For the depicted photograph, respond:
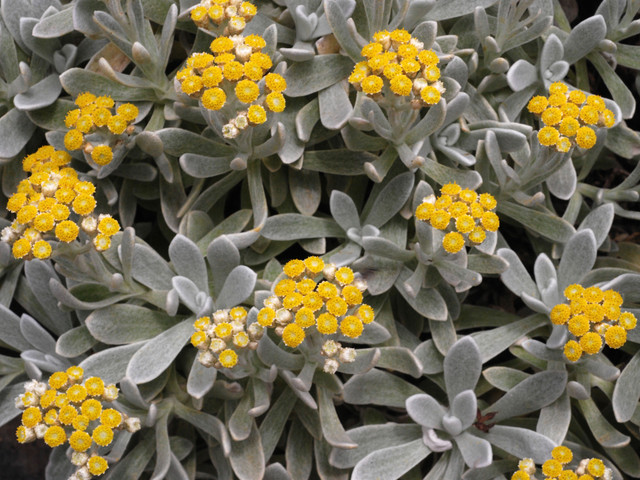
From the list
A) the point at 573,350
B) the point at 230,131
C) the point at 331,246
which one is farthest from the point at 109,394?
the point at 573,350

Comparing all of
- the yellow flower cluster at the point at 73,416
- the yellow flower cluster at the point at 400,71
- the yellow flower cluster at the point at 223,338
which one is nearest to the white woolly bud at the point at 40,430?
the yellow flower cluster at the point at 73,416

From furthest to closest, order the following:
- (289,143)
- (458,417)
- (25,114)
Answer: (25,114)
(289,143)
(458,417)

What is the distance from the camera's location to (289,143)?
181 cm

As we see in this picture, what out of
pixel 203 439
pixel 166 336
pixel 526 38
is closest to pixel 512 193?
pixel 526 38

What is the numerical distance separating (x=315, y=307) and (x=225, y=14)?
2.43 ft

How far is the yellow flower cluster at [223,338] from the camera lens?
1442 millimetres

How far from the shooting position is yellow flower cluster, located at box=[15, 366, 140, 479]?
1412 mm

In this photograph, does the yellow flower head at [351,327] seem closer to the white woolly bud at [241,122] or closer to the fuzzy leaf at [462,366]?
the fuzzy leaf at [462,366]

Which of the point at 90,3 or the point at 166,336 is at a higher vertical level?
the point at 90,3

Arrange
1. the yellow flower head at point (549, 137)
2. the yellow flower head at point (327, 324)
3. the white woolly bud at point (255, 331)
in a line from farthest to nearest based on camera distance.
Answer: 1. the yellow flower head at point (549, 137)
2. the white woolly bud at point (255, 331)
3. the yellow flower head at point (327, 324)

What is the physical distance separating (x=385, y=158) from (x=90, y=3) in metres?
0.90

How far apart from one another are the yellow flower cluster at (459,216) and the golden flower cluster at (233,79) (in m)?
0.44

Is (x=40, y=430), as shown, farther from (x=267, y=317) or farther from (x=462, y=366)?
(x=462, y=366)

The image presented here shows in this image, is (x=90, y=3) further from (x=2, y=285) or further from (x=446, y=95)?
(x=446, y=95)
